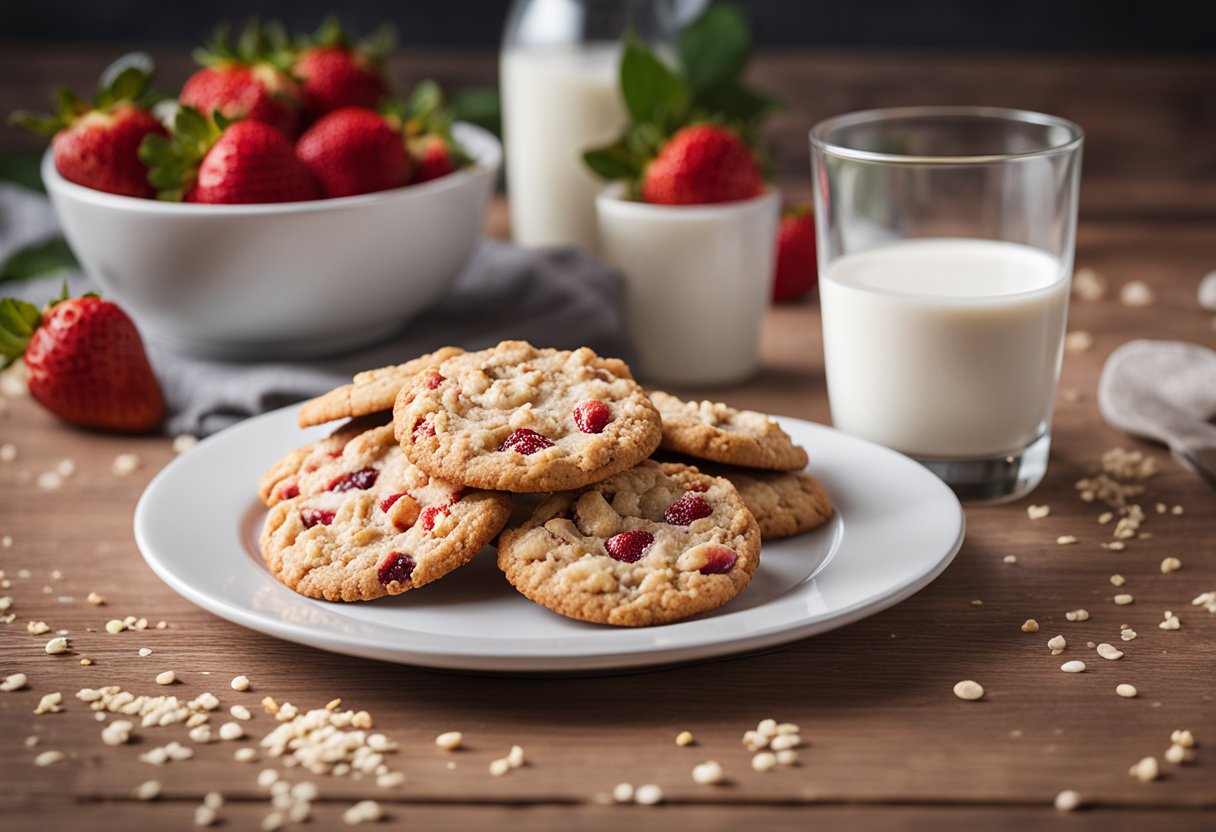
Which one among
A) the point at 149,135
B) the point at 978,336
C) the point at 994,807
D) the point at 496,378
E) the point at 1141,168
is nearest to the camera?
the point at 994,807

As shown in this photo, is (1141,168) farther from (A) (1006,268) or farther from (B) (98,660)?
(B) (98,660)

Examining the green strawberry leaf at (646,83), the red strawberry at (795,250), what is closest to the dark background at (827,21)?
the red strawberry at (795,250)

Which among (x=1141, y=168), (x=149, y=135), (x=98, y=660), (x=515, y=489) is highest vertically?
(x=149, y=135)

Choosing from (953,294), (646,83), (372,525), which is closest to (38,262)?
(646,83)

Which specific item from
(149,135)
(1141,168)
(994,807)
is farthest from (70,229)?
(1141,168)

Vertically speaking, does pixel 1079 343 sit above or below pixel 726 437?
below

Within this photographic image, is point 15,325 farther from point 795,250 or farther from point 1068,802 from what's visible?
point 1068,802

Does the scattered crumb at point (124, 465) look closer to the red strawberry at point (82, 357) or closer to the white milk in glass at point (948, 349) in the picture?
the red strawberry at point (82, 357)
